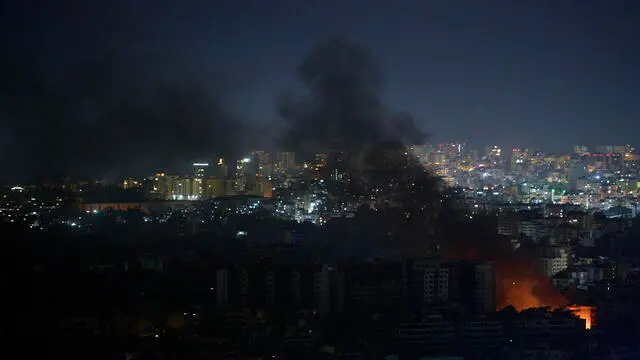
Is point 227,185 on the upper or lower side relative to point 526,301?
upper

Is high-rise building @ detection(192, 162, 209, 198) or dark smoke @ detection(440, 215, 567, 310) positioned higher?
high-rise building @ detection(192, 162, 209, 198)

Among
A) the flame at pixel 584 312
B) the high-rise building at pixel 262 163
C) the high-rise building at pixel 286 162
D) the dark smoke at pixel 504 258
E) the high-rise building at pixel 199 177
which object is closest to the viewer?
the flame at pixel 584 312

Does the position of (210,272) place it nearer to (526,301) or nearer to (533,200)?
(526,301)

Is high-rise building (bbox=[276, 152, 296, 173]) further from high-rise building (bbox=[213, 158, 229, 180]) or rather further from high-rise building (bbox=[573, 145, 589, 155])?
high-rise building (bbox=[573, 145, 589, 155])

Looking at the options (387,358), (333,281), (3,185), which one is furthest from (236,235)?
(387,358)

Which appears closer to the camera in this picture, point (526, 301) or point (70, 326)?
point (70, 326)

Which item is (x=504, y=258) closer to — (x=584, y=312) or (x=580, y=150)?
(x=584, y=312)

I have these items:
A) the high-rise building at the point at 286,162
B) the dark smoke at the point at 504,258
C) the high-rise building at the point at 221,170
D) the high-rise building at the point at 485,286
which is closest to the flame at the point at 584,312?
the dark smoke at the point at 504,258

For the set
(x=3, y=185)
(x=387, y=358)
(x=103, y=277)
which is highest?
(x=3, y=185)

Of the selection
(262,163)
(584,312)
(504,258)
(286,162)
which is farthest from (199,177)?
(584,312)

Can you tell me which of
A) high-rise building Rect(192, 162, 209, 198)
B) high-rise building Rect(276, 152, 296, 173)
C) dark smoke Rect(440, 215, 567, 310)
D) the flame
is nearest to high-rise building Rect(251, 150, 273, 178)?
high-rise building Rect(276, 152, 296, 173)

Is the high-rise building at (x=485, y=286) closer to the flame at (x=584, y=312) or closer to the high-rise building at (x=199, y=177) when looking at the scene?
the flame at (x=584, y=312)
